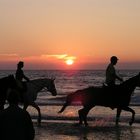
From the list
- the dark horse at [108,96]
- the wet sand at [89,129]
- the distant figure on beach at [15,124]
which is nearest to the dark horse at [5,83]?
the wet sand at [89,129]

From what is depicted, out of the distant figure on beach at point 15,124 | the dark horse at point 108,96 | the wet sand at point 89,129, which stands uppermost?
the distant figure on beach at point 15,124

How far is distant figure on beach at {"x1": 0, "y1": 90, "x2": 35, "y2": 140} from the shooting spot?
256 inches

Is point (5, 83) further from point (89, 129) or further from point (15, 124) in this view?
point (15, 124)

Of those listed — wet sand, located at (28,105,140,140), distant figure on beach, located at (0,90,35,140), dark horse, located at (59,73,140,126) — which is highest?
distant figure on beach, located at (0,90,35,140)

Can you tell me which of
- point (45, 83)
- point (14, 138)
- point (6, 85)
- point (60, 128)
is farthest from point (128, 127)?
point (14, 138)

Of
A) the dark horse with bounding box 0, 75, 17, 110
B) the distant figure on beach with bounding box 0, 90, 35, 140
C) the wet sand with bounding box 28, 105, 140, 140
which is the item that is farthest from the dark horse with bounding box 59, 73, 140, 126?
the distant figure on beach with bounding box 0, 90, 35, 140

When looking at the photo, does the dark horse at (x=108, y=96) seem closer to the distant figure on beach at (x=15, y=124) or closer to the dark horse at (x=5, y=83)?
the dark horse at (x=5, y=83)

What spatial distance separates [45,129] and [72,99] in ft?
5.30

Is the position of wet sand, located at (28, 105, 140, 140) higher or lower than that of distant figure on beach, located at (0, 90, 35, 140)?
lower

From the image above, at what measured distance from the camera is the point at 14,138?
656 centimetres

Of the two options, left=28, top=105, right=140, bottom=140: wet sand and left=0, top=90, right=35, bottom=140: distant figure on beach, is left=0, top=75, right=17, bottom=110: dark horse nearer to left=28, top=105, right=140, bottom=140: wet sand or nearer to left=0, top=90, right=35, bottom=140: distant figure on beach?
left=28, top=105, right=140, bottom=140: wet sand

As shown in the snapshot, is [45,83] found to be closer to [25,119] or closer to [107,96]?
[107,96]

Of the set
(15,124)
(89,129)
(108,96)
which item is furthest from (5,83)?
(15,124)

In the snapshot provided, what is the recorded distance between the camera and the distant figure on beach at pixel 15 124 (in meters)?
6.49
